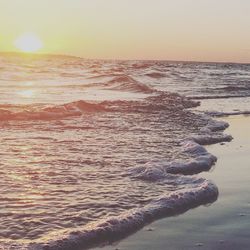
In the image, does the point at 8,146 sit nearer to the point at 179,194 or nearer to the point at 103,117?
the point at 179,194

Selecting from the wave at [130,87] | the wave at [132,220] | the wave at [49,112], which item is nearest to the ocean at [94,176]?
the wave at [132,220]

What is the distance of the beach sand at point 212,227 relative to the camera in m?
5.32

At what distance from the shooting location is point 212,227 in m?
5.82

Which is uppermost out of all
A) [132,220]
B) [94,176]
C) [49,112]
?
[49,112]

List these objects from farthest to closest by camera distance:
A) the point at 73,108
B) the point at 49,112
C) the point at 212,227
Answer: the point at 73,108 < the point at 49,112 < the point at 212,227

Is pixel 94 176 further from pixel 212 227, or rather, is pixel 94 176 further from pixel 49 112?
pixel 49 112

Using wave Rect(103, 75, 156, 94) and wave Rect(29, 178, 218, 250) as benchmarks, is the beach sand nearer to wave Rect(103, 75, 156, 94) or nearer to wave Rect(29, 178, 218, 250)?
wave Rect(29, 178, 218, 250)

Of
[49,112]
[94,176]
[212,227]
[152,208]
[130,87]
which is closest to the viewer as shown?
[212,227]

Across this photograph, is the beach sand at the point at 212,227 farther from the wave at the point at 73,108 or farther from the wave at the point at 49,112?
the wave at the point at 73,108

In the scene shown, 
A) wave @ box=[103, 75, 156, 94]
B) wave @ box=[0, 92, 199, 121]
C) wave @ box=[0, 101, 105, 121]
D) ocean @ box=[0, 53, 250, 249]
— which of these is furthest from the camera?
wave @ box=[103, 75, 156, 94]

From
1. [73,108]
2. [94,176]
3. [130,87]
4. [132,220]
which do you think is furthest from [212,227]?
[130,87]

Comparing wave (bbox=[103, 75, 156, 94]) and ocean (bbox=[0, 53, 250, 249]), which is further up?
wave (bbox=[103, 75, 156, 94])

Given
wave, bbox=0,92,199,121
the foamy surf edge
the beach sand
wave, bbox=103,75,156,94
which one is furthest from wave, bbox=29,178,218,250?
wave, bbox=103,75,156,94

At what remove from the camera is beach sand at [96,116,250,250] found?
532 centimetres
